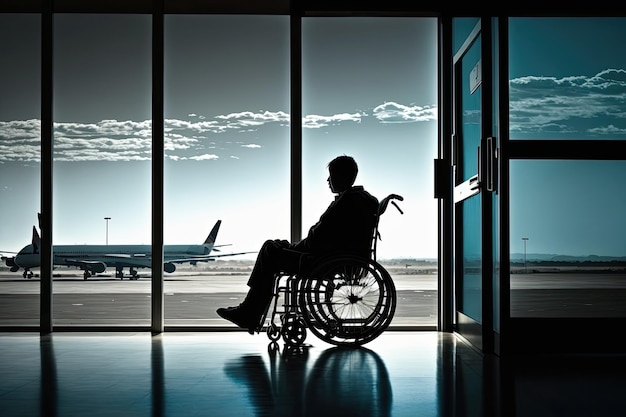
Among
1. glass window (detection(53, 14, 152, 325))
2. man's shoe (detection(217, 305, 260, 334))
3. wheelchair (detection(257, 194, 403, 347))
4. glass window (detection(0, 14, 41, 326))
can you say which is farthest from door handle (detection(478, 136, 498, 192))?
glass window (detection(0, 14, 41, 326))

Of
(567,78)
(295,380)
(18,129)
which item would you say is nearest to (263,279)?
(295,380)

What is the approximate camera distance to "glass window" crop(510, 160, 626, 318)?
3926 millimetres

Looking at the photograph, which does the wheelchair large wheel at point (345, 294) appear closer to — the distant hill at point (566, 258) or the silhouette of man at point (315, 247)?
the silhouette of man at point (315, 247)

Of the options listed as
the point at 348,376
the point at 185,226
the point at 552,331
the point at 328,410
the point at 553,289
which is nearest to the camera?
the point at 328,410

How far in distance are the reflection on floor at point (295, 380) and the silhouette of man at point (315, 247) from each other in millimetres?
201

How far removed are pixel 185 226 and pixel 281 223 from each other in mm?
901

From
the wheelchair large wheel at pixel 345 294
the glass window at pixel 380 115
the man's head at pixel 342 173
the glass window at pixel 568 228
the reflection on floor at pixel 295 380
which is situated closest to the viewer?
the reflection on floor at pixel 295 380

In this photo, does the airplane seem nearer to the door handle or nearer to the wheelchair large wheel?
the wheelchair large wheel

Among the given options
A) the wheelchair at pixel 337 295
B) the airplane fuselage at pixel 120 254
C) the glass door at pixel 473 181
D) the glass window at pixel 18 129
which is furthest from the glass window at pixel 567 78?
the airplane fuselage at pixel 120 254

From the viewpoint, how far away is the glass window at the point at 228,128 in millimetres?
5406

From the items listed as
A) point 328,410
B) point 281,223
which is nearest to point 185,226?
point 281,223

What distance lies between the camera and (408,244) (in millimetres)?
5430

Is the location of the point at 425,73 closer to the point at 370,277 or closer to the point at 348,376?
the point at 370,277

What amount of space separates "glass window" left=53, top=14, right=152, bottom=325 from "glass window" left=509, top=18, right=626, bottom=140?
7.74ft
